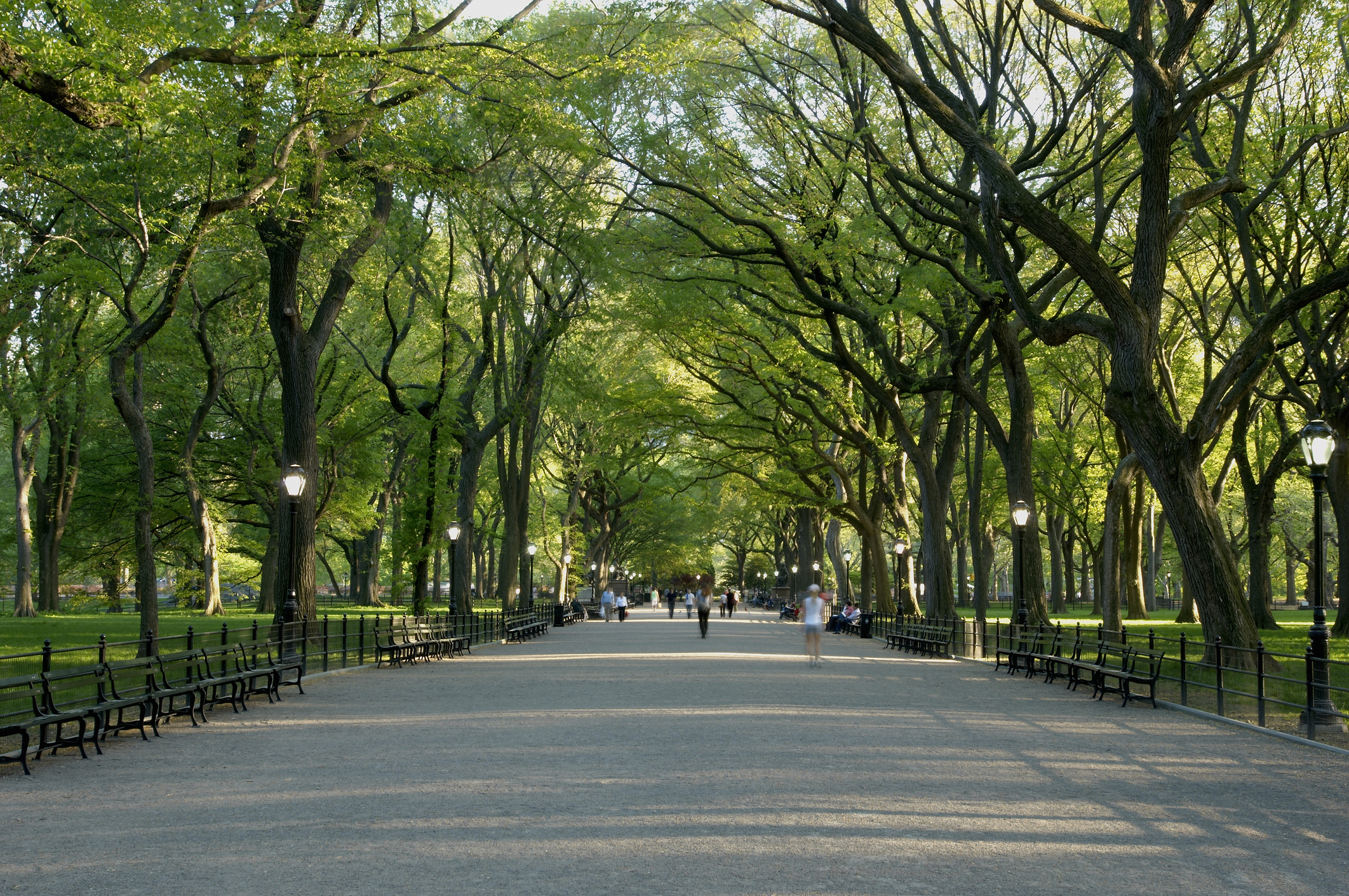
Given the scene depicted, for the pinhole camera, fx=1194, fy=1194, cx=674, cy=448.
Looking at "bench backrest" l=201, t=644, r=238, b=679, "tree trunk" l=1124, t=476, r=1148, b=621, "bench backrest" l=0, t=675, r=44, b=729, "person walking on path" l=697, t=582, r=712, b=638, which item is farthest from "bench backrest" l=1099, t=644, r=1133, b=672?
"tree trunk" l=1124, t=476, r=1148, b=621

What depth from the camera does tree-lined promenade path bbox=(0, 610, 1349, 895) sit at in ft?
21.3

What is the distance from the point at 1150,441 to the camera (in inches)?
667

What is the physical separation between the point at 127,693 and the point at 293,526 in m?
8.52

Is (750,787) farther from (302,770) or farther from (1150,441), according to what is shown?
(1150,441)

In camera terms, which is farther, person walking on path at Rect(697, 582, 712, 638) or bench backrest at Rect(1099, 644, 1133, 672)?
person walking on path at Rect(697, 582, 712, 638)

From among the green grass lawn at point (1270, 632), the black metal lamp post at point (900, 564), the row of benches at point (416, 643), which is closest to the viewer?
the green grass lawn at point (1270, 632)

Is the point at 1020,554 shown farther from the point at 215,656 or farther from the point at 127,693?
Result: the point at 127,693

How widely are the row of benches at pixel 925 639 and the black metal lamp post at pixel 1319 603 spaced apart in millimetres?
13941

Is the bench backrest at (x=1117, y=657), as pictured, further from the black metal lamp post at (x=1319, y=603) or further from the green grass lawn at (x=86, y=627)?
the green grass lawn at (x=86, y=627)

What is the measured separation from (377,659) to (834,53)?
16.3 meters

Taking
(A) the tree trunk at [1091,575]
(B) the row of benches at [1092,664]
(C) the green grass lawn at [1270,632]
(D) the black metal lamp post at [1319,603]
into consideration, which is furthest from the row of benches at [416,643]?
(A) the tree trunk at [1091,575]

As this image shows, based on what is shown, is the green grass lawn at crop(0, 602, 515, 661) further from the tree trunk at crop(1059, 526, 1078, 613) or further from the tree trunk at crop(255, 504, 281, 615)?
the tree trunk at crop(1059, 526, 1078, 613)

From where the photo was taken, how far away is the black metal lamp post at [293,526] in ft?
65.9

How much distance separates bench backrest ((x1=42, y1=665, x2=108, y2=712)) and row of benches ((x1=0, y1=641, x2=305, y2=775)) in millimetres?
11
